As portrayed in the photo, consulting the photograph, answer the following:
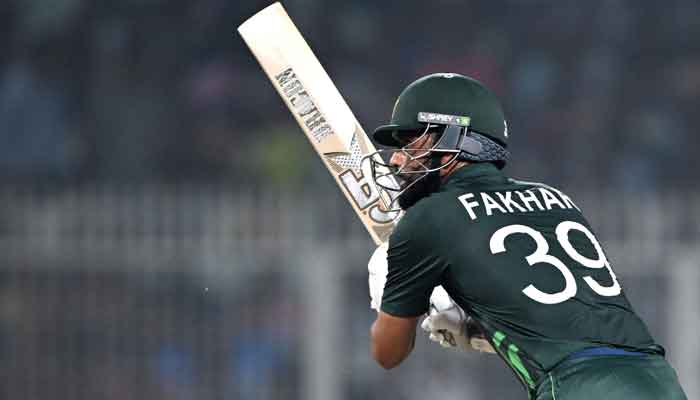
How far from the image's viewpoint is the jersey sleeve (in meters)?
2.56

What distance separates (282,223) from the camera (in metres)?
5.74

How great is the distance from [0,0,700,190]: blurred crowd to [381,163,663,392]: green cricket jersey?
15.6 ft

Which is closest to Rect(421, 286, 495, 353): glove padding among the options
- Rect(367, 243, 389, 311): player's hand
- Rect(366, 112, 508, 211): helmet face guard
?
Rect(367, 243, 389, 311): player's hand

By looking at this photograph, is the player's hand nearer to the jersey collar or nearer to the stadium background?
the jersey collar

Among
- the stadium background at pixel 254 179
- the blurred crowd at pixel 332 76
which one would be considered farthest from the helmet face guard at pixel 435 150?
the blurred crowd at pixel 332 76

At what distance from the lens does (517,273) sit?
2.46 m

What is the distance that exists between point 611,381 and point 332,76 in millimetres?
5837

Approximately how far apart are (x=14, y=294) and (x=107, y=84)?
231cm

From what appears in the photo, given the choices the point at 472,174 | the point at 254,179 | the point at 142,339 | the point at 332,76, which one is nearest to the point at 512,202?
the point at 472,174

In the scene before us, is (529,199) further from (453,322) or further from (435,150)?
(453,322)

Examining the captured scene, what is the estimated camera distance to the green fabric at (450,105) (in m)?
2.71

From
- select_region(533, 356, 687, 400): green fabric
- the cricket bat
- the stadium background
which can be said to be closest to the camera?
select_region(533, 356, 687, 400): green fabric

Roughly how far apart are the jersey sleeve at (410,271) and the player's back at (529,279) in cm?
2

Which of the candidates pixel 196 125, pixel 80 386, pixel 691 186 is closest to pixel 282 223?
pixel 80 386
